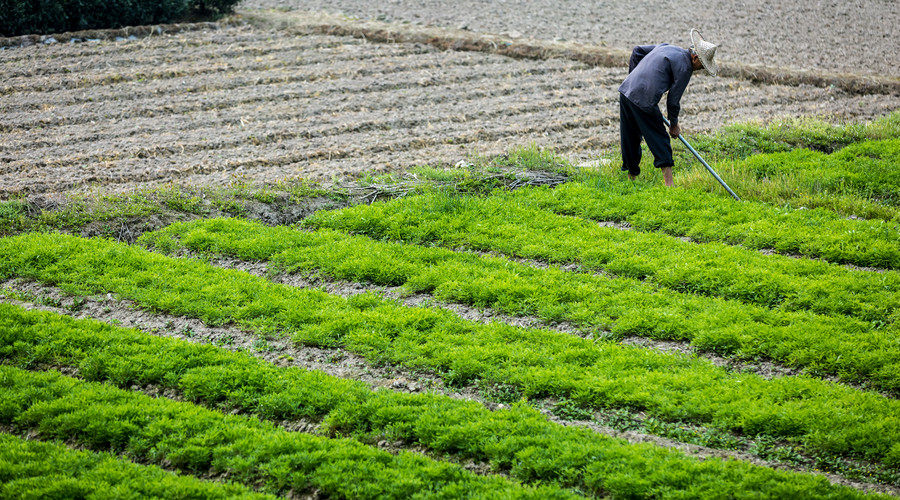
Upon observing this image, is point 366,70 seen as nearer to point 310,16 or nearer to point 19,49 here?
point 310,16

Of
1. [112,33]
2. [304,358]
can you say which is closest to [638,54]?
[304,358]

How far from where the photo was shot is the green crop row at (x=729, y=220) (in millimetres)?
8055

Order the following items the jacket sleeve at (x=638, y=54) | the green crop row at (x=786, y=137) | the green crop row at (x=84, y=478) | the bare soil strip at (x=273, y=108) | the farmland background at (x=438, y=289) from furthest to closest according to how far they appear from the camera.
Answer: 1. the bare soil strip at (x=273, y=108)
2. the green crop row at (x=786, y=137)
3. the jacket sleeve at (x=638, y=54)
4. the farmland background at (x=438, y=289)
5. the green crop row at (x=84, y=478)

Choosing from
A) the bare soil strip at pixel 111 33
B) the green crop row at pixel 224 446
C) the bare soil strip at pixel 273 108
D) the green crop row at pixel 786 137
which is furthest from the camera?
the bare soil strip at pixel 111 33

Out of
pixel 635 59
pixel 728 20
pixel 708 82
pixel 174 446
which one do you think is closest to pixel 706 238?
pixel 635 59

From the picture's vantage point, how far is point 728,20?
A: 2080 cm

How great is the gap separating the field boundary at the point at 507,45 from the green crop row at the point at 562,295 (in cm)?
989

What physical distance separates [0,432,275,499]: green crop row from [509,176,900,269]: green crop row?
5.93 metres

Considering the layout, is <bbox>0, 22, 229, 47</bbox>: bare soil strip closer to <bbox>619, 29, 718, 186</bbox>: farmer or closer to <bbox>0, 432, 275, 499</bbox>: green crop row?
<bbox>619, 29, 718, 186</bbox>: farmer

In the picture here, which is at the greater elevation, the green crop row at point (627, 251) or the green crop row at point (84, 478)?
the green crop row at point (627, 251)

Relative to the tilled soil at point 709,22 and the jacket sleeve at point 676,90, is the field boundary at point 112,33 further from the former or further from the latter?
the jacket sleeve at point 676,90

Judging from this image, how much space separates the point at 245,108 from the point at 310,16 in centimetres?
837

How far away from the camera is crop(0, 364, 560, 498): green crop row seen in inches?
189

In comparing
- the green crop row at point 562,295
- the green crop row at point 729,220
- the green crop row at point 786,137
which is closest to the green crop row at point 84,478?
the green crop row at point 562,295
